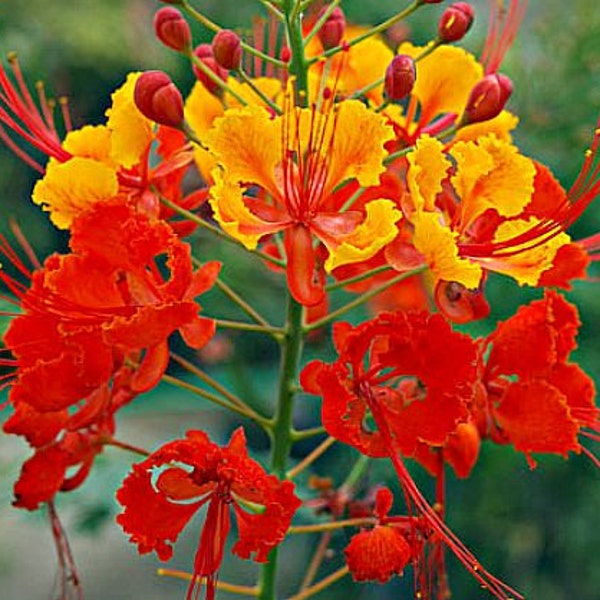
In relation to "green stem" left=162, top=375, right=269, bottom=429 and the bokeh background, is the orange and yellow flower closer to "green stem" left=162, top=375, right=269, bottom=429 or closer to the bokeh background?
"green stem" left=162, top=375, right=269, bottom=429

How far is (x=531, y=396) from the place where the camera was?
96 centimetres

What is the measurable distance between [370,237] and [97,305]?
26cm

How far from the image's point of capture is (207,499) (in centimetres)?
88

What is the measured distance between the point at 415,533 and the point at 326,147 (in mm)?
353

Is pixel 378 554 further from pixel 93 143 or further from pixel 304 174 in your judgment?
pixel 93 143

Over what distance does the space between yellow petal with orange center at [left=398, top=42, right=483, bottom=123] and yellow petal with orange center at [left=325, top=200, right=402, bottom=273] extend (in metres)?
0.24

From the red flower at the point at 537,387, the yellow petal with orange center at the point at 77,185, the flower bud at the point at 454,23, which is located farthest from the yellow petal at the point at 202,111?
the red flower at the point at 537,387

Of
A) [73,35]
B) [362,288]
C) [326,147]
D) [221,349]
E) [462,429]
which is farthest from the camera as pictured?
[73,35]

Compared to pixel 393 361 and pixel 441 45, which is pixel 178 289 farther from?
pixel 441 45

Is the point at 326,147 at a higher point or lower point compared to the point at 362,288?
higher

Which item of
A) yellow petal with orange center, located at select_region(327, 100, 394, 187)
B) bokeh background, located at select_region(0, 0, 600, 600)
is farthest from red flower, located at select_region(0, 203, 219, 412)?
bokeh background, located at select_region(0, 0, 600, 600)

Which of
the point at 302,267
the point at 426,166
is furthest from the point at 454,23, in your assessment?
the point at 302,267

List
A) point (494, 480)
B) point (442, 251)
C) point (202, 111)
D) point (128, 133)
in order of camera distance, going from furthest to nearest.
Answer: point (494, 480) → point (202, 111) → point (128, 133) → point (442, 251)

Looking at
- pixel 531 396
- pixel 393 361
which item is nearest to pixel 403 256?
pixel 393 361
